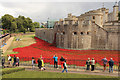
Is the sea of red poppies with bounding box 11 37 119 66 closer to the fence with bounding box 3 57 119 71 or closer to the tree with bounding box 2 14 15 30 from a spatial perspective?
the fence with bounding box 3 57 119 71

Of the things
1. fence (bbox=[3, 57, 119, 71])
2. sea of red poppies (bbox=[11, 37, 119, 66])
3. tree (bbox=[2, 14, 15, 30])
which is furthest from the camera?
tree (bbox=[2, 14, 15, 30])

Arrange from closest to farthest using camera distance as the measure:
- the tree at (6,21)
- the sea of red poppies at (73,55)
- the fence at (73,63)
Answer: the fence at (73,63), the sea of red poppies at (73,55), the tree at (6,21)

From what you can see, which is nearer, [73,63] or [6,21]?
[73,63]

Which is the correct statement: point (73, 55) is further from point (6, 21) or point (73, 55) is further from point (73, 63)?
point (6, 21)

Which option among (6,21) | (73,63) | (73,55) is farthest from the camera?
(6,21)

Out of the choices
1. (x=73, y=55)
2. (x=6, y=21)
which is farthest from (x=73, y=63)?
(x=6, y=21)

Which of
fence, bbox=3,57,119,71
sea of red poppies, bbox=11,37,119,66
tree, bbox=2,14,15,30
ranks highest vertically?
tree, bbox=2,14,15,30

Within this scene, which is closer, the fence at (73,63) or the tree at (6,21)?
the fence at (73,63)

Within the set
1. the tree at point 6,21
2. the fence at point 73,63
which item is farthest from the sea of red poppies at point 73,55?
the tree at point 6,21

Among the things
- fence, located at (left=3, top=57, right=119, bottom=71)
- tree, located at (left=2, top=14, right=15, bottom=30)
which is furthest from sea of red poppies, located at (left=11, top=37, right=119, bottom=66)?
tree, located at (left=2, top=14, right=15, bottom=30)

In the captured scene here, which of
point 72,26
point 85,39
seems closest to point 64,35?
point 72,26

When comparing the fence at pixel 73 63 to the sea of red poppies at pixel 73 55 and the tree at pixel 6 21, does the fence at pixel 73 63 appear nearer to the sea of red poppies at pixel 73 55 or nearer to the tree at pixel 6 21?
the sea of red poppies at pixel 73 55

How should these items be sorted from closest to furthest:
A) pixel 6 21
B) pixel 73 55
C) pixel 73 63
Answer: pixel 73 63
pixel 73 55
pixel 6 21

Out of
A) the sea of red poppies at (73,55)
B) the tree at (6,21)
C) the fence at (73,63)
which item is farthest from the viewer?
the tree at (6,21)
